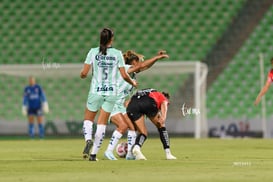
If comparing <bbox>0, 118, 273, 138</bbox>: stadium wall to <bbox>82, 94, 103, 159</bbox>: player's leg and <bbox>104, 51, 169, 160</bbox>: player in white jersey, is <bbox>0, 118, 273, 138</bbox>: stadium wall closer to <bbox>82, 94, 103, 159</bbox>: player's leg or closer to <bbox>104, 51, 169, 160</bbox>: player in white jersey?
<bbox>104, 51, 169, 160</bbox>: player in white jersey

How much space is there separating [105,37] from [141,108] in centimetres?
157

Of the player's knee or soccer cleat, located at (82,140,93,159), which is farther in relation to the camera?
the player's knee

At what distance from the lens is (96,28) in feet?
90.9

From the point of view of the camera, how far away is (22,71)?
25.2 metres

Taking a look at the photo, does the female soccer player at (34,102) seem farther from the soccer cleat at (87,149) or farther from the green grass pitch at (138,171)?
the soccer cleat at (87,149)

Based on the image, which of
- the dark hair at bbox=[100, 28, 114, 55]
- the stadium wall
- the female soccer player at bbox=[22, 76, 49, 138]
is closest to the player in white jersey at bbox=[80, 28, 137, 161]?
the dark hair at bbox=[100, 28, 114, 55]

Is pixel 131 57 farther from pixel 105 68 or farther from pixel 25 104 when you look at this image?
pixel 25 104

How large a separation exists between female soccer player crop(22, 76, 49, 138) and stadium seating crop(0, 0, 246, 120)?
5.89 feet

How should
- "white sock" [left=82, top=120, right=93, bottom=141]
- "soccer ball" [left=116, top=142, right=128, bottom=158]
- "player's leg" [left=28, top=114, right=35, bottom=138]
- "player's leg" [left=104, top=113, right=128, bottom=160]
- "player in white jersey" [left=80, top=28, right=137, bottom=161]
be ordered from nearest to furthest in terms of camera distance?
"player in white jersey" [left=80, top=28, right=137, bottom=161] → "white sock" [left=82, top=120, right=93, bottom=141] → "player's leg" [left=104, top=113, right=128, bottom=160] → "soccer ball" [left=116, top=142, right=128, bottom=158] → "player's leg" [left=28, top=114, right=35, bottom=138]

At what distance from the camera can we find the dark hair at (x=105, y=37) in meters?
11.2

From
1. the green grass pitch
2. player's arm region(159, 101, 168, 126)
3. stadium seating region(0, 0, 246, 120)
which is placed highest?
stadium seating region(0, 0, 246, 120)

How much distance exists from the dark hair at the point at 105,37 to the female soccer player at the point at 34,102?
12.9 m

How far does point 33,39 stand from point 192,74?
6049 mm

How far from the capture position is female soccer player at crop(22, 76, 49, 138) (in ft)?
79.3
